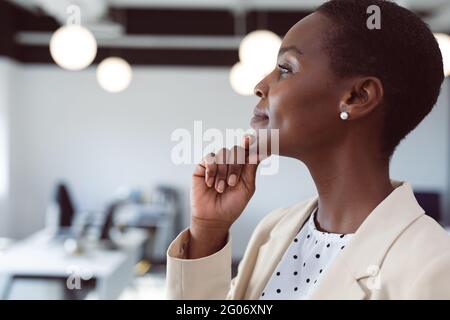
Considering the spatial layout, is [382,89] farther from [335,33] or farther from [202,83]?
[202,83]

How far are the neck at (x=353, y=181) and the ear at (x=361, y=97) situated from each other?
0.07 meters

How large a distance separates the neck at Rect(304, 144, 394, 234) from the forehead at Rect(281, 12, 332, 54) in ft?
0.53

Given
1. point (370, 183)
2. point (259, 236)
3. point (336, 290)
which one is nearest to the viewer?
point (336, 290)

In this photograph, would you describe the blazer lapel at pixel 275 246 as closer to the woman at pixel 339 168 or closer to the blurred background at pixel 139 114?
the woman at pixel 339 168

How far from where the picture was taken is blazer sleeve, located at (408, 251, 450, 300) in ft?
2.03

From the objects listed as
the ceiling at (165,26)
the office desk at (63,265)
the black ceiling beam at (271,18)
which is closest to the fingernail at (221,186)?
the office desk at (63,265)

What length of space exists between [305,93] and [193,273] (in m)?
0.31

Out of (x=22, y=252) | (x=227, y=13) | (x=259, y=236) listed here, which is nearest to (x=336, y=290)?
(x=259, y=236)

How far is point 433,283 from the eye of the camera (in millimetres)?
621

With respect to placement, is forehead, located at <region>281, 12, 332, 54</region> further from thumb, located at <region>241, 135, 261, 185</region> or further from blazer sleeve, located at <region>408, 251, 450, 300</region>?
blazer sleeve, located at <region>408, 251, 450, 300</region>

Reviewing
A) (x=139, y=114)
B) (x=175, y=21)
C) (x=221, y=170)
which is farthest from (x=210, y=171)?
(x=139, y=114)

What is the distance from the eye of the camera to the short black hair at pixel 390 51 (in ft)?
2.38

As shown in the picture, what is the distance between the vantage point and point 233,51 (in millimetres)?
7105

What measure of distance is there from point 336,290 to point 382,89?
0.94 ft
